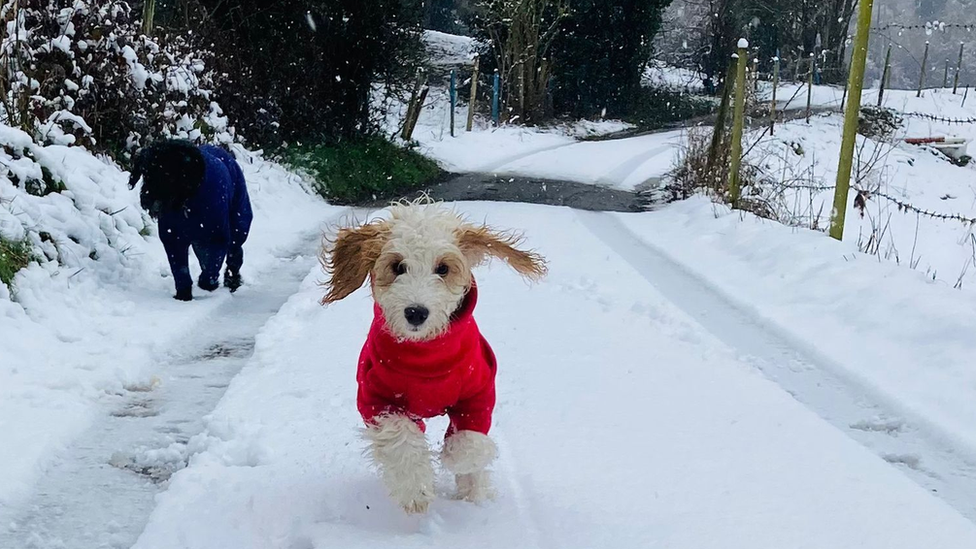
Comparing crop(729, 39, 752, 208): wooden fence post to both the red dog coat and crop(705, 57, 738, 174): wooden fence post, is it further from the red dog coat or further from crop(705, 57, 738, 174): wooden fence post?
the red dog coat

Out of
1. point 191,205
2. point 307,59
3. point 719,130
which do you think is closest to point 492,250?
point 191,205

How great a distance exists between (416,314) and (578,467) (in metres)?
1.24

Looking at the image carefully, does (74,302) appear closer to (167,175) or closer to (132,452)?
(167,175)

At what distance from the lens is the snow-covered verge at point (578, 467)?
Answer: 3.35 m

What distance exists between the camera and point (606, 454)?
13.3 feet

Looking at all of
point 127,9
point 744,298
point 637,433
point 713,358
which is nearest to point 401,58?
point 127,9

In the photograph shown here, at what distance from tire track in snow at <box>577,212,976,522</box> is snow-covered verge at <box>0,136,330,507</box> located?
3.58 meters

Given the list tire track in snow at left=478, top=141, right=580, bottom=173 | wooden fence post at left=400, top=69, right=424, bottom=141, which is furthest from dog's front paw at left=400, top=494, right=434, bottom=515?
wooden fence post at left=400, top=69, right=424, bottom=141

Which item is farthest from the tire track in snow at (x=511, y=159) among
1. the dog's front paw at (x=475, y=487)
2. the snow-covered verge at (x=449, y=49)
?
the dog's front paw at (x=475, y=487)

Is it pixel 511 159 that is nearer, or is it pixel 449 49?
pixel 511 159

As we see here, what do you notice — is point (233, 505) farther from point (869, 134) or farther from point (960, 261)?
point (869, 134)

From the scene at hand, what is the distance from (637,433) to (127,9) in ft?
26.9

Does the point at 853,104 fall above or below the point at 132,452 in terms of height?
above

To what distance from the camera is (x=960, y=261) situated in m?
10.7
